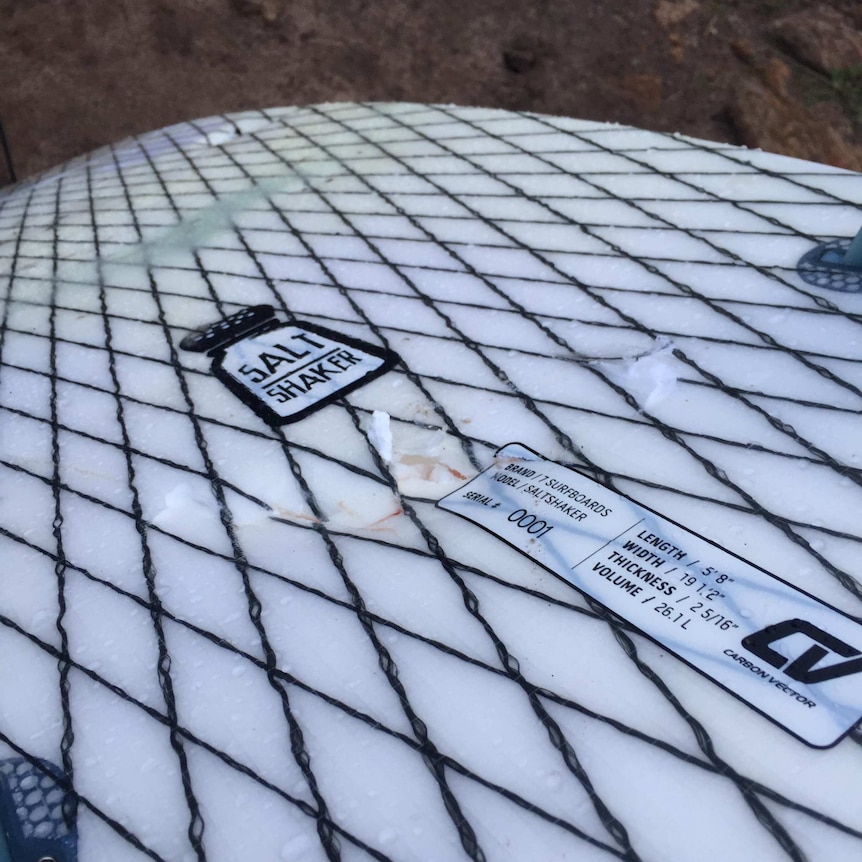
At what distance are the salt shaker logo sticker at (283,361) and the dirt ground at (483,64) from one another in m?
4.98

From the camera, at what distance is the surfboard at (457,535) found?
3.43ft

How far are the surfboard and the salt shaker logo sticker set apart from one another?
1 cm

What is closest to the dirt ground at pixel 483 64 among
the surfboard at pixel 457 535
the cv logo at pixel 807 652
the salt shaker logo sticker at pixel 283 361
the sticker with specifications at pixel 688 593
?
the surfboard at pixel 457 535

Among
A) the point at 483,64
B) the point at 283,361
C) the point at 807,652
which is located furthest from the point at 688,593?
the point at 483,64

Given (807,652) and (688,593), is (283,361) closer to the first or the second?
(688,593)

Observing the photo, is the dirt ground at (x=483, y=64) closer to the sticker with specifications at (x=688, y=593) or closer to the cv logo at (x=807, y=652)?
the sticker with specifications at (x=688, y=593)

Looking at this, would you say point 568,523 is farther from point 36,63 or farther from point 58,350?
point 36,63

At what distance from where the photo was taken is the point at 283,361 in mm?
1961

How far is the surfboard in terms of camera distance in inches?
41.1

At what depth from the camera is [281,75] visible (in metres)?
6.73

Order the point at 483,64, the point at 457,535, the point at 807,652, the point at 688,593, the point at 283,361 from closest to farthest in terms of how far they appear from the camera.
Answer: the point at 807,652 < the point at 688,593 < the point at 457,535 < the point at 283,361 < the point at 483,64

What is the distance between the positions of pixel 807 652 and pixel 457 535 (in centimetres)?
57

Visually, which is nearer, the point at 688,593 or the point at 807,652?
the point at 807,652

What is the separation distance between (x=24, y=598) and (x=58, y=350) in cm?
99
